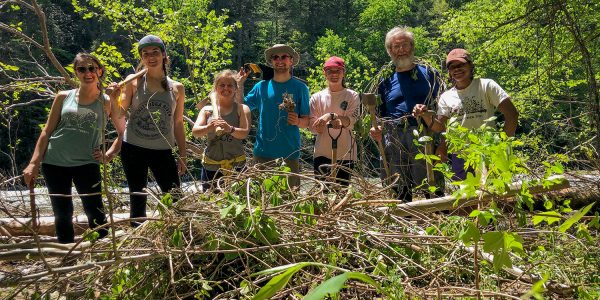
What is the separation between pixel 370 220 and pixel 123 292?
1.25 m

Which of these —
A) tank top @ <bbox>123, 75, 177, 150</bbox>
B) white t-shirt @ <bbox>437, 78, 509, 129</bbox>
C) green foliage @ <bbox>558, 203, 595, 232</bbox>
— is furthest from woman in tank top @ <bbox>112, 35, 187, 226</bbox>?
green foliage @ <bbox>558, 203, 595, 232</bbox>

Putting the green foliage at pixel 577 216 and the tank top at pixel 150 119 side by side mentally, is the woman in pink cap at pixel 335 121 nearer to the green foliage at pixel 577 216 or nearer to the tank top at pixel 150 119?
the tank top at pixel 150 119

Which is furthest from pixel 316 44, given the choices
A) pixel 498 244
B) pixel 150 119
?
pixel 498 244

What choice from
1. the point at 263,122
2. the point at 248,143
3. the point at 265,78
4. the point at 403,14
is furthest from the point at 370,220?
the point at 403,14

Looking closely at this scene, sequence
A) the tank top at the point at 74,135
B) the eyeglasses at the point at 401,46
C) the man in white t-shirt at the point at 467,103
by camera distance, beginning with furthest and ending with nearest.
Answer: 1. the eyeglasses at the point at 401,46
2. the man in white t-shirt at the point at 467,103
3. the tank top at the point at 74,135

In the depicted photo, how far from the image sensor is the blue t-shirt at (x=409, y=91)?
4547mm

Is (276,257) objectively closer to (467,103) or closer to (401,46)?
(467,103)

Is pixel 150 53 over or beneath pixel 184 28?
beneath

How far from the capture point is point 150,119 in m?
4.17

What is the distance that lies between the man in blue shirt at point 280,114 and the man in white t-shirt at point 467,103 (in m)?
0.96

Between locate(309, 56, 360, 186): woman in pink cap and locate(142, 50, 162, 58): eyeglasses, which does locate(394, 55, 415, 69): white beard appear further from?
locate(142, 50, 162, 58): eyeglasses

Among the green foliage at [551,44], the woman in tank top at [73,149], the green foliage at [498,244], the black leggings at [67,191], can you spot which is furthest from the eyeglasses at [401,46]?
the green foliage at [498,244]

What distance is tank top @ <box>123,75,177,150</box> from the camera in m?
4.14

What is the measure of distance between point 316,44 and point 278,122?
2876cm
